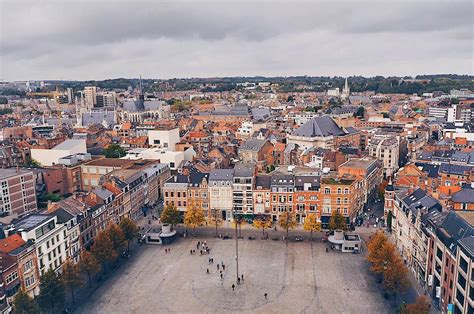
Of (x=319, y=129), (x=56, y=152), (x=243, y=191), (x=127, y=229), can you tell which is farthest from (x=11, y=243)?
(x=319, y=129)

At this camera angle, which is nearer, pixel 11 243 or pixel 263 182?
pixel 11 243

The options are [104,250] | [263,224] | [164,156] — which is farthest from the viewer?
[164,156]

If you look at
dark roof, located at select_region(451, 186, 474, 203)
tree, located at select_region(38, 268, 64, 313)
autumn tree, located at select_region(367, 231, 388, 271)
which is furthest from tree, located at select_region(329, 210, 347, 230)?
tree, located at select_region(38, 268, 64, 313)

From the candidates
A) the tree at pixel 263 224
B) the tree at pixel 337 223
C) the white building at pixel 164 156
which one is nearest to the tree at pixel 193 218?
the tree at pixel 263 224

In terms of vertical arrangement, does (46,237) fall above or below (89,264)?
above

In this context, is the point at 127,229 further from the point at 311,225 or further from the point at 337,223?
the point at 337,223

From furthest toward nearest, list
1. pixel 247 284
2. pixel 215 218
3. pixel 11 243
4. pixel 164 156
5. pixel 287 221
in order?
pixel 164 156
pixel 215 218
pixel 287 221
pixel 247 284
pixel 11 243

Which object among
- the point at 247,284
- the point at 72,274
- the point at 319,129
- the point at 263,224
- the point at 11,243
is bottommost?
the point at 247,284
